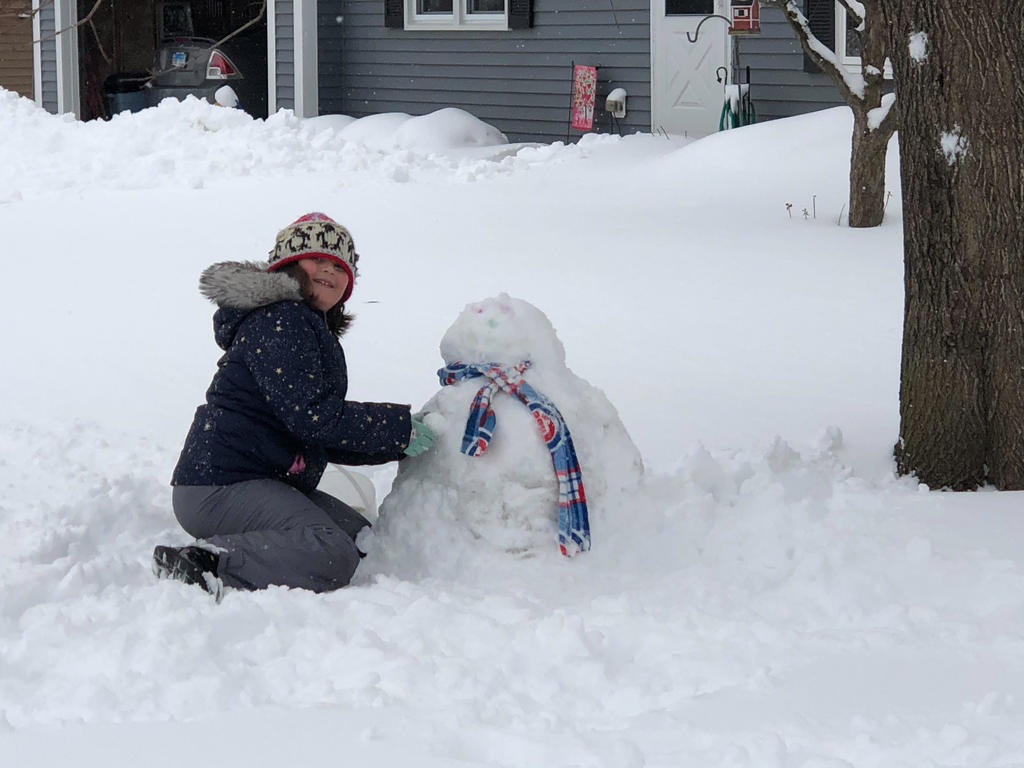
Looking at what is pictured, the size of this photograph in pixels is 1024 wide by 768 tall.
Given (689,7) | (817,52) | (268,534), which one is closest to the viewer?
(268,534)

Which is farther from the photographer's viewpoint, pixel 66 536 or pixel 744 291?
pixel 744 291

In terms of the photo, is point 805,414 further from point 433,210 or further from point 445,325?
point 433,210

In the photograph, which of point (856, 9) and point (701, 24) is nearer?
point (856, 9)

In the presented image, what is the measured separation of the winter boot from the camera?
3.57 m

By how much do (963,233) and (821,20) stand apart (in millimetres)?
8753

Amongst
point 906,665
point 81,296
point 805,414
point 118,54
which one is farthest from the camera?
point 118,54

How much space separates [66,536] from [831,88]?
9.84m

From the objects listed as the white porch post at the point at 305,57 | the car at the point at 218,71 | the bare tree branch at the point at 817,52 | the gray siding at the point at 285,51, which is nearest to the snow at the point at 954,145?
the bare tree branch at the point at 817,52

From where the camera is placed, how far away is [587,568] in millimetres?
3807

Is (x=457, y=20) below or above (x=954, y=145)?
above

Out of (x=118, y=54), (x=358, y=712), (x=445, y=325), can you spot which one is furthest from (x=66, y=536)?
(x=118, y=54)

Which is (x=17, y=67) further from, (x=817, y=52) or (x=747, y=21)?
(x=817, y=52)

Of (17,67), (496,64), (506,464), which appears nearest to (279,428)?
(506,464)

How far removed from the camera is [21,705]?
280 cm
